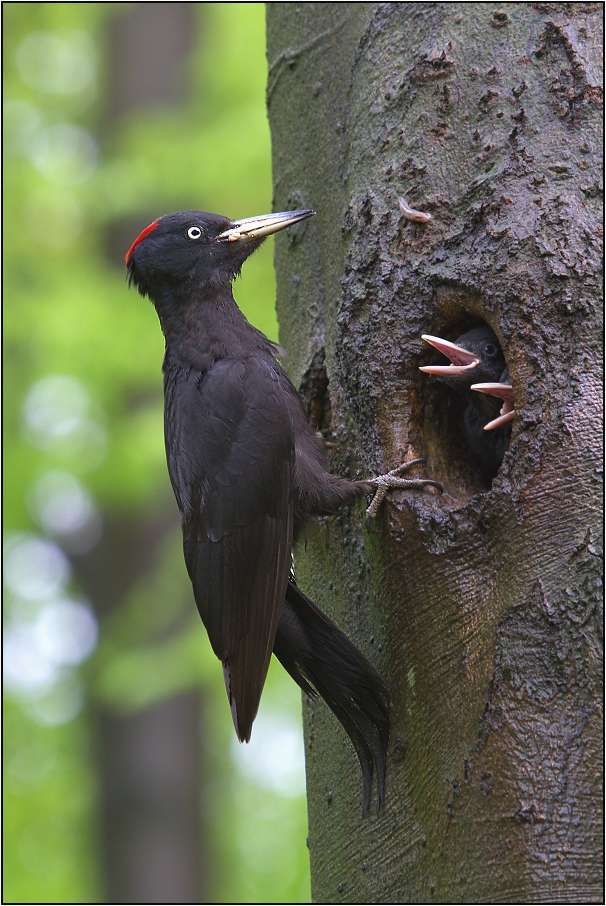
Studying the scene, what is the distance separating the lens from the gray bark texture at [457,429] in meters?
2.00

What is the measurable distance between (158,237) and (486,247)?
1.45 metres

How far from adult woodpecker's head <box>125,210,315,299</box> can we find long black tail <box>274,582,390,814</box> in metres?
1.26

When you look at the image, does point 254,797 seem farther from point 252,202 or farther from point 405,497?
point 405,497

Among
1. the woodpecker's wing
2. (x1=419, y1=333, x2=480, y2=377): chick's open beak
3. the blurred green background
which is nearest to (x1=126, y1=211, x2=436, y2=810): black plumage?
the woodpecker's wing

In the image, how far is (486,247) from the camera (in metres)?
2.39

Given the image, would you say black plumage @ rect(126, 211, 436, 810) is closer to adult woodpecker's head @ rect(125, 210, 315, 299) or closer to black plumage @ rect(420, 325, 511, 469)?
adult woodpecker's head @ rect(125, 210, 315, 299)

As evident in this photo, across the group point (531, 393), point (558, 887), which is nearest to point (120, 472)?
point (531, 393)

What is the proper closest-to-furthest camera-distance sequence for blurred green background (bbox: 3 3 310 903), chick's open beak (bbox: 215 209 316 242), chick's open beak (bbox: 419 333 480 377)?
chick's open beak (bbox: 419 333 480 377), chick's open beak (bbox: 215 209 316 242), blurred green background (bbox: 3 3 310 903)

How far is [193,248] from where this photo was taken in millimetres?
3375

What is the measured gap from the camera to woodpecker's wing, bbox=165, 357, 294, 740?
8.89 ft

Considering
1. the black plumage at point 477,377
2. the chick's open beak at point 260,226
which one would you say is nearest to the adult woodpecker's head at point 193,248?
the chick's open beak at point 260,226

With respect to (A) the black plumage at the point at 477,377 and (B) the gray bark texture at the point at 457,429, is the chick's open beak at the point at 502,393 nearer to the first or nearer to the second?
(A) the black plumage at the point at 477,377

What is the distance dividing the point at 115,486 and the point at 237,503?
332cm

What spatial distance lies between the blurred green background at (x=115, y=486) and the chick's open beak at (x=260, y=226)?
6.89 feet
